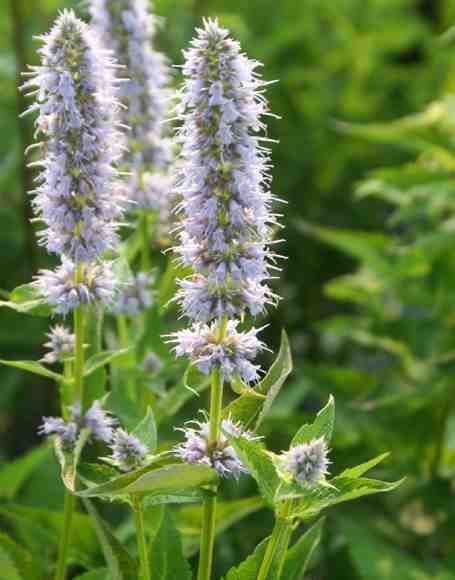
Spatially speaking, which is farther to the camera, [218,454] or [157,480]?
[218,454]

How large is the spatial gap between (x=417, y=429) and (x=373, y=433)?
0.24 m

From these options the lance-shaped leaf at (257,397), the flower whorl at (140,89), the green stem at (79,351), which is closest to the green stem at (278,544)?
the lance-shaped leaf at (257,397)

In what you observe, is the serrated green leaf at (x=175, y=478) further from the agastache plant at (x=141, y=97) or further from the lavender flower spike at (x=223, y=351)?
the agastache plant at (x=141, y=97)

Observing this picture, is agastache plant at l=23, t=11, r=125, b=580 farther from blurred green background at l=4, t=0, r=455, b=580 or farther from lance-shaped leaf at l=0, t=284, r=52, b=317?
blurred green background at l=4, t=0, r=455, b=580

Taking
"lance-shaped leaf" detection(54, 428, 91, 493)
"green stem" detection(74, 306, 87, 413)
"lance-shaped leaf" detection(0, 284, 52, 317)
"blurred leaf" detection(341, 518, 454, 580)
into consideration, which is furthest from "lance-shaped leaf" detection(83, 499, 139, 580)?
"blurred leaf" detection(341, 518, 454, 580)

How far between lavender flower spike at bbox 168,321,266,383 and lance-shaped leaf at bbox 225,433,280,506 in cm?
19

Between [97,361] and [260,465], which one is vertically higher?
[97,361]

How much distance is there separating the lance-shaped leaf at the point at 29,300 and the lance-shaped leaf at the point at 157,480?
0.81 meters

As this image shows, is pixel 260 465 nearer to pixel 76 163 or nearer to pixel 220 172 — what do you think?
pixel 220 172

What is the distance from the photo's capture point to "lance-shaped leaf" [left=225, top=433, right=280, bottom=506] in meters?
2.37

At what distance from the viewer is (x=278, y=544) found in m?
2.66

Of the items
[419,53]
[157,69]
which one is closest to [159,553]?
[157,69]

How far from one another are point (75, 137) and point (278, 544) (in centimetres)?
121

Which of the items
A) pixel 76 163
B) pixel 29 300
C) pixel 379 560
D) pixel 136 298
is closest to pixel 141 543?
pixel 29 300
